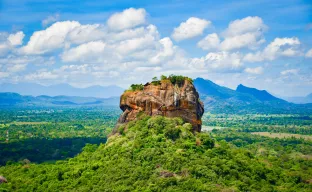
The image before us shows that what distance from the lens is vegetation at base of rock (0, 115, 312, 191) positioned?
3459 cm

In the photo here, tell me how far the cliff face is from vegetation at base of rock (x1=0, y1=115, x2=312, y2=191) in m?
1.57

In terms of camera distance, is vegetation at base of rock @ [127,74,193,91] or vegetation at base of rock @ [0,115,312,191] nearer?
Result: vegetation at base of rock @ [0,115,312,191]

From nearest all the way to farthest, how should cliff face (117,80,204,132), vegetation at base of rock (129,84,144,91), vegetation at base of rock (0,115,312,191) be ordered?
vegetation at base of rock (0,115,312,191) → cliff face (117,80,204,132) → vegetation at base of rock (129,84,144,91)

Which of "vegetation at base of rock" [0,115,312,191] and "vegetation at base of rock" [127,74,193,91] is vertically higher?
"vegetation at base of rock" [127,74,193,91]

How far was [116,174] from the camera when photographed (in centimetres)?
3609

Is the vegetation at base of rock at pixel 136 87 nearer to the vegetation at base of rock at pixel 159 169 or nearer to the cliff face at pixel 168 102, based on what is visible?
the cliff face at pixel 168 102

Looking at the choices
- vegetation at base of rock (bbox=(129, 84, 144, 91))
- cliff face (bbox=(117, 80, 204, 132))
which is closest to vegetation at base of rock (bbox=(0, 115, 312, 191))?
cliff face (bbox=(117, 80, 204, 132))

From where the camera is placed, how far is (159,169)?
117 feet

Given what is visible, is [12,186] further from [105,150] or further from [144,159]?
[144,159]

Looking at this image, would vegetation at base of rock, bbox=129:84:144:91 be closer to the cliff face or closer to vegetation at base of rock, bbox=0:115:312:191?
the cliff face

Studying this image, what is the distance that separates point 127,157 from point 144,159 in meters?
2.14


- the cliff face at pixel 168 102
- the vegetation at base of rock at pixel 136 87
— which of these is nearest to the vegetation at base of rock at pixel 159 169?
the cliff face at pixel 168 102

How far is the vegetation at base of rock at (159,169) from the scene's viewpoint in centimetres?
3459

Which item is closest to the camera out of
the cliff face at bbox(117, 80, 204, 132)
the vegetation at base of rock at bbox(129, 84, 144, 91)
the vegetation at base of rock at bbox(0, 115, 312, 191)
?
the vegetation at base of rock at bbox(0, 115, 312, 191)
